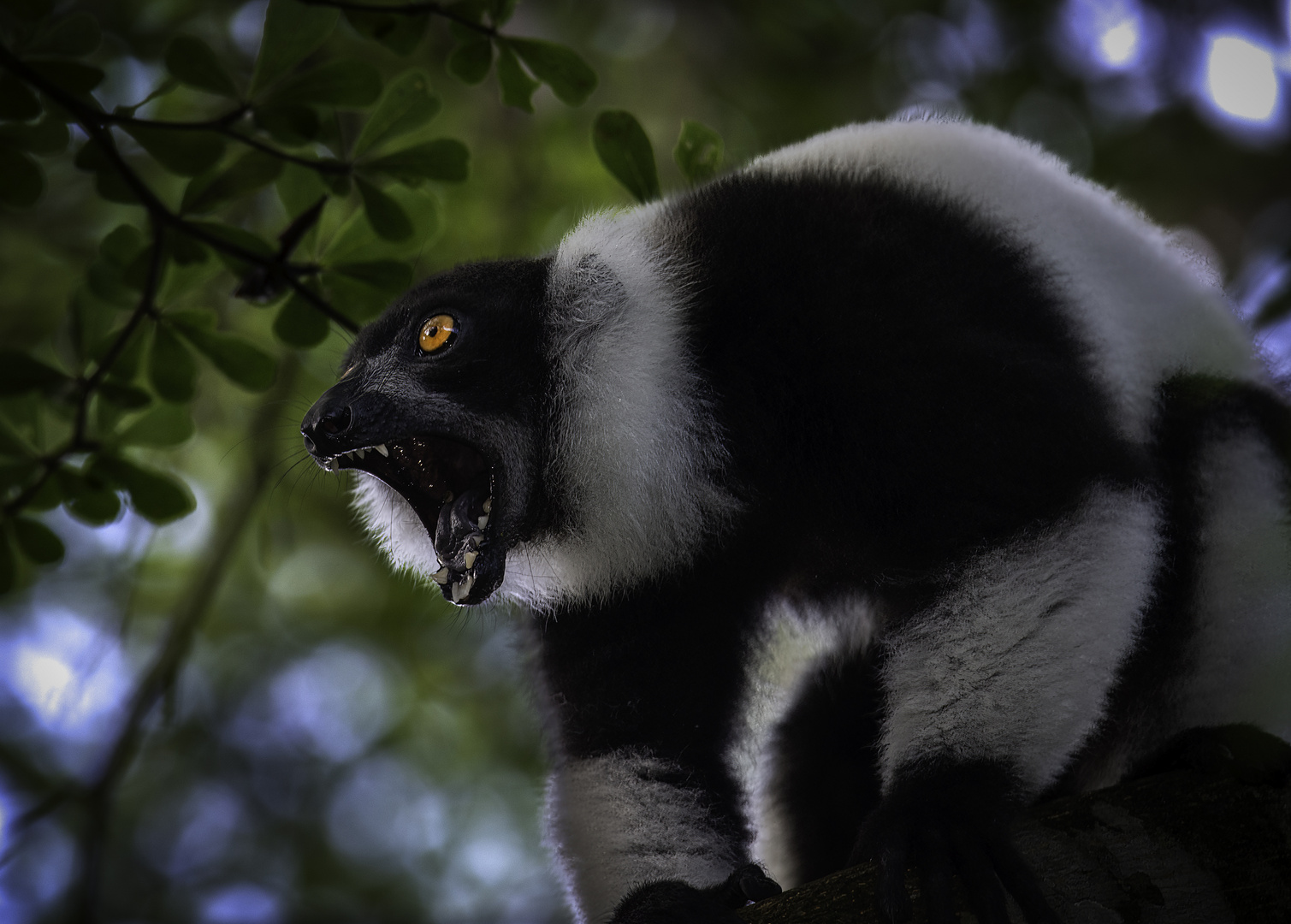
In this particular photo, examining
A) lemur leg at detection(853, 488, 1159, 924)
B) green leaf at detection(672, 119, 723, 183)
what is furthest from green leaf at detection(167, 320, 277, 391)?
lemur leg at detection(853, 488, 1159, 924)

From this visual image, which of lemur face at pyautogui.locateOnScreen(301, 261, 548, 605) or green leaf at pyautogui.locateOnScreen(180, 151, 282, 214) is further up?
green leaf at pyautogui.locateOnScreen(180, 151, 282, 214)

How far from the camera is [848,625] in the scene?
318 cm

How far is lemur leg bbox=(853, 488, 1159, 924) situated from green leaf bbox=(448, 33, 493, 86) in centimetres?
177

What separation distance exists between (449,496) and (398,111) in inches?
44.5

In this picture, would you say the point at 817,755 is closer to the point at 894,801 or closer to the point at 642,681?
the point at 642,681

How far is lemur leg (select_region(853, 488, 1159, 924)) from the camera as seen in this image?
7.75 ft

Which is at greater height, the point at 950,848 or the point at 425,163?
the point at 425,163

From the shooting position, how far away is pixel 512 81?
9.02 ft

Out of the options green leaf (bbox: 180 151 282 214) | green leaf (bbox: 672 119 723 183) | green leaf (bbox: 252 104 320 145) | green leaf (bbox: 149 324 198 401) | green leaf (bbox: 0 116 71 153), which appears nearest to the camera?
green leaf (bbox: 0 116 71 153)

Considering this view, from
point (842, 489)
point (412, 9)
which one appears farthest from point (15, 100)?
point (842, 489)

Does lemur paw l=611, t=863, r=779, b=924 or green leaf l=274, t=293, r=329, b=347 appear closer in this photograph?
lemur paw l=611, t=863, r=779, b=924

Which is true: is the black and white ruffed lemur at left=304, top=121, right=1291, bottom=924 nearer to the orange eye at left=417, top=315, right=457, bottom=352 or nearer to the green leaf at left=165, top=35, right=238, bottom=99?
the orange eye at left=417, top=315, right=457, bottom=352

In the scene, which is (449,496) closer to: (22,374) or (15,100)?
(22,374)

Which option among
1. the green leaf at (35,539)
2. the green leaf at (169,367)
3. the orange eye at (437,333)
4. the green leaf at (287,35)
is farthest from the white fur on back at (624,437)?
the green leaf at (35,539)
